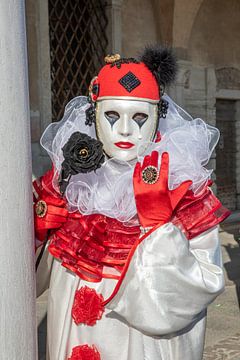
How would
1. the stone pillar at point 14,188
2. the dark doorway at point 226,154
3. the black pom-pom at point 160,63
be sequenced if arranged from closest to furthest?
1. the stone pillar at point 14,188
2. the black pom-pom at point 160,63
3. the dark doorway at point 226,154

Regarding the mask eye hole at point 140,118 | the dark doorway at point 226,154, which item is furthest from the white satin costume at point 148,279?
the dark doorway at point 226,154

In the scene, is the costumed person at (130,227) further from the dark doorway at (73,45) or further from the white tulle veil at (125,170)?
the dark doorway at (73,45)

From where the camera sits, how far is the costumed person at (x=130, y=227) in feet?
6.19

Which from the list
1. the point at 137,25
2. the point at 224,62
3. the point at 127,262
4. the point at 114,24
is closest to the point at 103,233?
the point at 127,262

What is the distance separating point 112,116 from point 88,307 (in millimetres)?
721

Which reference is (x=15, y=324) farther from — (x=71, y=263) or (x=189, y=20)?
(x=189, y=20)

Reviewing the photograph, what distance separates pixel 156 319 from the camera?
187 centimetres

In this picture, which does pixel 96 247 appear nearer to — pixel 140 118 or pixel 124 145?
pixel 124 145

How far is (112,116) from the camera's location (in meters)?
2.15

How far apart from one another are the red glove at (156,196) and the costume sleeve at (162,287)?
0.15 feet

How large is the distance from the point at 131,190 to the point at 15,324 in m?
0.65

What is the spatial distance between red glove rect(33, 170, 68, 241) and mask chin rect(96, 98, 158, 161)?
10.5 inches

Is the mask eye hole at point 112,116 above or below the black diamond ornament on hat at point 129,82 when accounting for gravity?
below

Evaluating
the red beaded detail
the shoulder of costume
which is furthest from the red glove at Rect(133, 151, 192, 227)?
the red beaded detail
